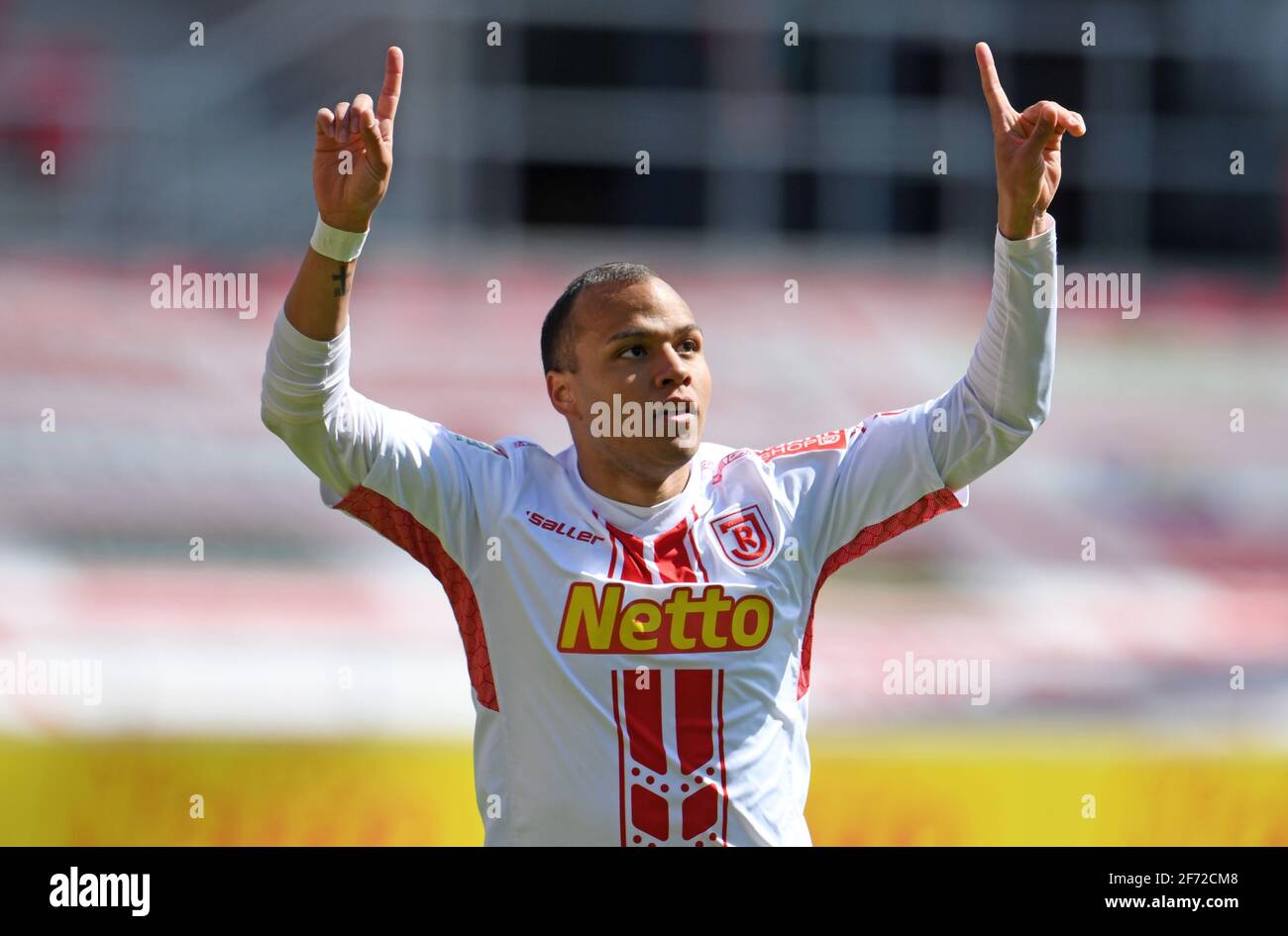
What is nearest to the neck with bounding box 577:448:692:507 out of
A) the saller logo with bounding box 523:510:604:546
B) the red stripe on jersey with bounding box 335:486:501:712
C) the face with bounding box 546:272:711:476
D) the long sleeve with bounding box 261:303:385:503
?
the face with bounding box 546:272:711:476

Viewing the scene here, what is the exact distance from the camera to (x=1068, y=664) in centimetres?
964

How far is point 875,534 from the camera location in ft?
12.7

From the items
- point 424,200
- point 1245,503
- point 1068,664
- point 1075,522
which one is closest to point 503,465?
point 1068,664

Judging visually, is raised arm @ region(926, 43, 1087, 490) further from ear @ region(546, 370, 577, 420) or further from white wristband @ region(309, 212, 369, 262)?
white wristband @ region(309, 212, 369, 262)

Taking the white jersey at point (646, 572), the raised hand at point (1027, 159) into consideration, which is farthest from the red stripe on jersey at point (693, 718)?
the raised hand at point (1027, 159)

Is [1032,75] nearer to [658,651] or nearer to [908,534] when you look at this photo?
[908,534]

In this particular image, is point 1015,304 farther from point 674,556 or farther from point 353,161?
point 353,161

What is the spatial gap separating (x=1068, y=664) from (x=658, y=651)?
21.9 ft

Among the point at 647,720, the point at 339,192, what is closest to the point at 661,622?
the point at 647,720

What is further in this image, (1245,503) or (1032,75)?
(1032,75)

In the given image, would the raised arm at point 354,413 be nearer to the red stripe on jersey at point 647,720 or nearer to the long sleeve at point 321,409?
the long sleeve at point 321,409

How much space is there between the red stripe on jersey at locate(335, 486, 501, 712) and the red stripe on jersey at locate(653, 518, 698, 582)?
46cm

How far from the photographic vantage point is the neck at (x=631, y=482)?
376cm

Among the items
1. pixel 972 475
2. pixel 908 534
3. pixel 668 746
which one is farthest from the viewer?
pixel 908 534
